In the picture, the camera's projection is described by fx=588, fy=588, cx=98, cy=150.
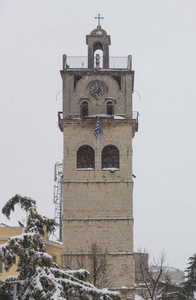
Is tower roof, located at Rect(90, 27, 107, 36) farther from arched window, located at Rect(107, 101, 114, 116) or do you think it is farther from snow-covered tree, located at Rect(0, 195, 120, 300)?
snow-covered tree, located at Rect(0, 195, 120, 300)

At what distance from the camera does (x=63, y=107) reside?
133ft

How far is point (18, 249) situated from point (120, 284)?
2652cm

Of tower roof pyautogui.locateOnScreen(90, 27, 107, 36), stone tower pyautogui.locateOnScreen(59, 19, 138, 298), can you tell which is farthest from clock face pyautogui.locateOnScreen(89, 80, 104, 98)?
tower roof pyautogui.locateOnScreen(90, 27, 107, 36)

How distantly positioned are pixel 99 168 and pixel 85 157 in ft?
4.17

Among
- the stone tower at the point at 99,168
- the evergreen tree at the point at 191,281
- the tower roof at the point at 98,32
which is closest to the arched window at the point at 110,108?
the stone tower at the point at 99,168

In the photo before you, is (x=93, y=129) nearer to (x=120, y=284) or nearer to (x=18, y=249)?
(x=120, y=284)

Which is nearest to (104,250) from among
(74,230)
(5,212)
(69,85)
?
(74,230)

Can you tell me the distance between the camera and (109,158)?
131ft

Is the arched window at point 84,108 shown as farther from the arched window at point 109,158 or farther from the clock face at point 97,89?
the arched window at point 109,158

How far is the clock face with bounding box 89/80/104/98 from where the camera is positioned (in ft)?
134

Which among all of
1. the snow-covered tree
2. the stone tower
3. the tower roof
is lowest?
the snow-covered tree

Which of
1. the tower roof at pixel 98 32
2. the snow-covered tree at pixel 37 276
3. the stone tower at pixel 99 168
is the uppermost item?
the tower roof at pixel 98 32

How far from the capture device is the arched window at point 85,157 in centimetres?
3969

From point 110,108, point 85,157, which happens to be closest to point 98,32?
point 110,108
